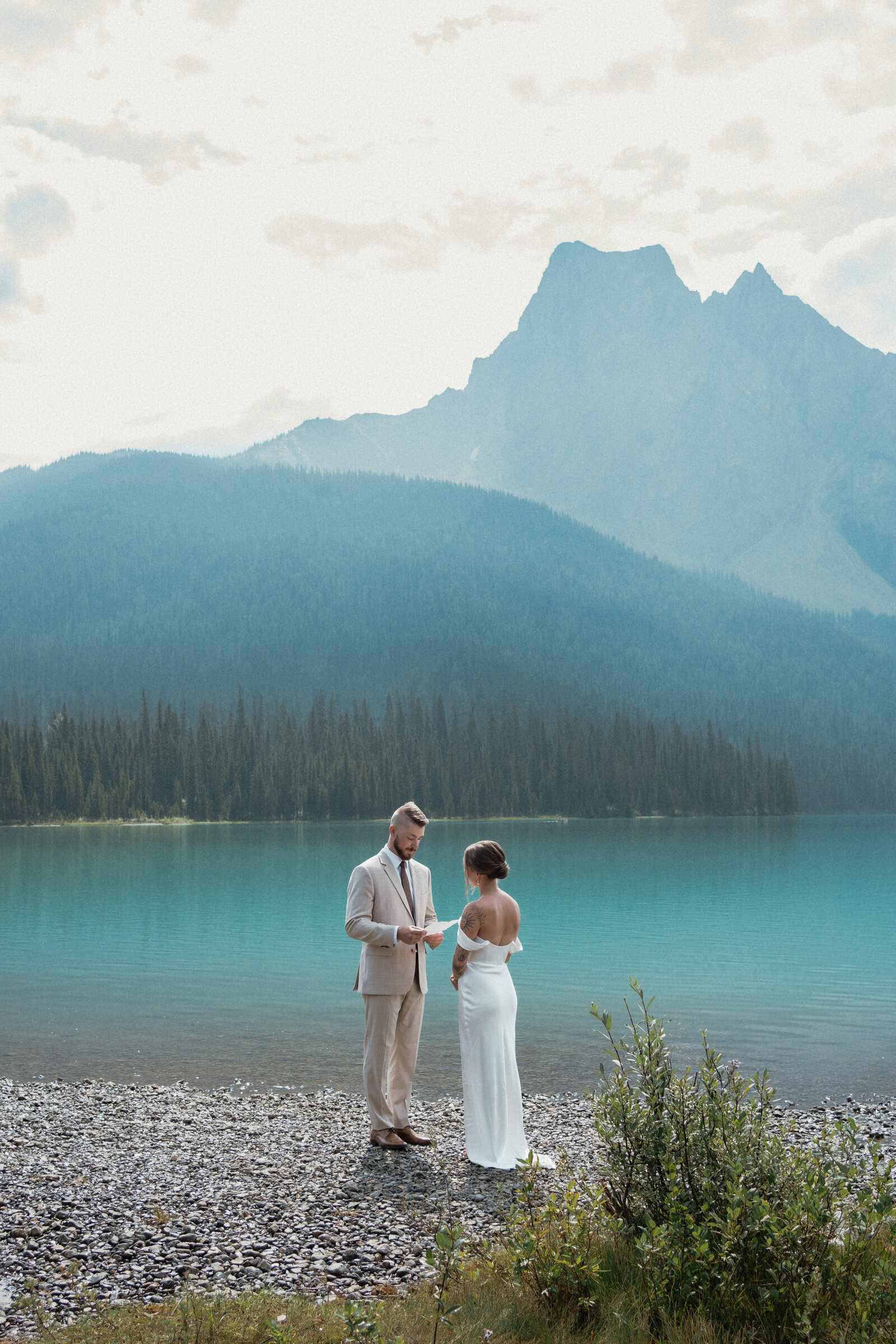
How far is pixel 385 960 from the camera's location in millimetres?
11195

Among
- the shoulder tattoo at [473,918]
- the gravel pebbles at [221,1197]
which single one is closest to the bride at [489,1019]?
the shoulder tattoo at [473,918]

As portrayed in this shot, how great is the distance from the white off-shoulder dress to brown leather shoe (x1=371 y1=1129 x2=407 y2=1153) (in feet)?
2.80

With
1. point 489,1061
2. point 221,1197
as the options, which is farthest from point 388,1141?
point 221,1197

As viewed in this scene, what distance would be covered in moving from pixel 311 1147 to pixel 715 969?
20.0 meters

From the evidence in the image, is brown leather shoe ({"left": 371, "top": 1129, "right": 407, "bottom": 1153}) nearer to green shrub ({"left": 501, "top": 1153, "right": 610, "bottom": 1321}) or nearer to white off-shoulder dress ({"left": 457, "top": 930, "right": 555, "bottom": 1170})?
white off-shoulder dress ({"left": 457, "top": 930, "right": 555, "bottom": 1170})

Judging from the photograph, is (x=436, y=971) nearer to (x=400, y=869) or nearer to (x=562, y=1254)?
(x=400, y=869)

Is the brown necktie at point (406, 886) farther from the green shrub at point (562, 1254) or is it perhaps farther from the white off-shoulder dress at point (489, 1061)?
the green shrub at point (562, 1254)

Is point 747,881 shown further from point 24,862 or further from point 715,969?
point 24,862

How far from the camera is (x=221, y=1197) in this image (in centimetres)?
943

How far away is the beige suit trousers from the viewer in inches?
439

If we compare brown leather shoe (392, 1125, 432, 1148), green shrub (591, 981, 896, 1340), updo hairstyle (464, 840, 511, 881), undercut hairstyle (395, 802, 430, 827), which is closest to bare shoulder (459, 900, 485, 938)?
updo hairstyle (464, 840, 511, 881)

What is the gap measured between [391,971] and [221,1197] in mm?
2691

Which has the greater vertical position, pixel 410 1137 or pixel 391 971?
pixel 391 971

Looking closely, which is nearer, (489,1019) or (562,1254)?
(562,1254)
